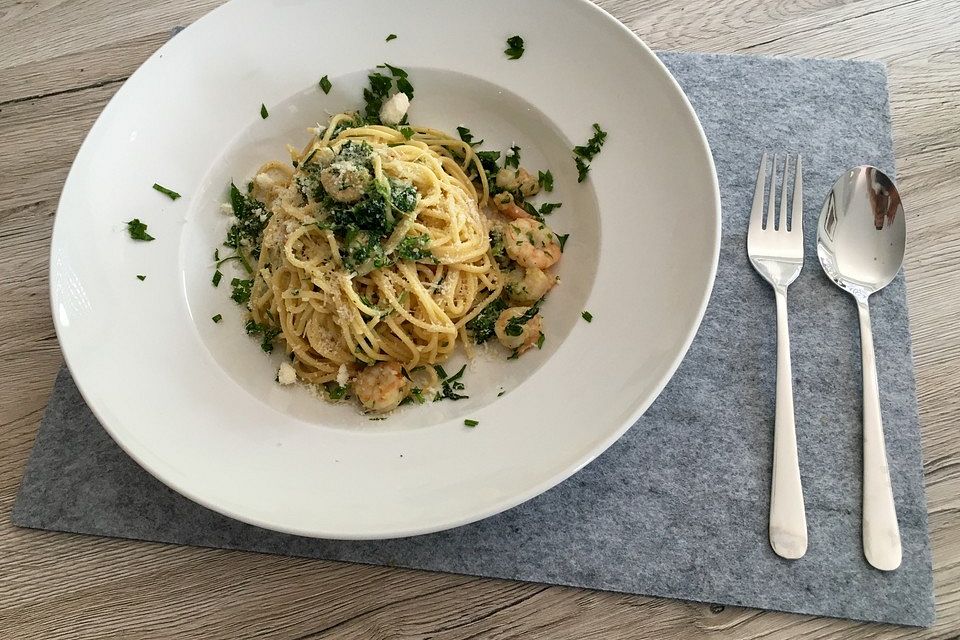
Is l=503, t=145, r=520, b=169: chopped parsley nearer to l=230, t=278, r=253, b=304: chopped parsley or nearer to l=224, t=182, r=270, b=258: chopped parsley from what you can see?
l=224, t=182, r=270, b=258: chopped parsley

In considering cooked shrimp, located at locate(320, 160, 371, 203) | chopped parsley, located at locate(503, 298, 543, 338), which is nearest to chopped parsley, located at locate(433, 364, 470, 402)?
chopped parsley, located at locate(503, 298, 543, 338)

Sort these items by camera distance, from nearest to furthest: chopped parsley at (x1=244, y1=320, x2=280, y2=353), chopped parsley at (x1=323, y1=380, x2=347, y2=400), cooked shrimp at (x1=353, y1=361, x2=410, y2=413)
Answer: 1. cooked shrimp at (x1=353, y1=361, x2=410, y2=413)
2. chopped parsley at (x1=323, y1=380, x2=347, y2=400)
3. chopped parsley at (x1=244, y1=320, x2=280, y2=353)

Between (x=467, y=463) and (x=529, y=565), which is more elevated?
(x=467, y=463)

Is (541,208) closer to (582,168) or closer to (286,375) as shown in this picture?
(582,168)

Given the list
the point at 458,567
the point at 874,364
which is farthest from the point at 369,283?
the point at 874,364

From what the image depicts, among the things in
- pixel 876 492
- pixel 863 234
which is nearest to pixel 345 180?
pixel 863 234

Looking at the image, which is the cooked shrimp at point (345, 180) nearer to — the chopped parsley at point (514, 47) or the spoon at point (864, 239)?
the chopped parsley at point (514, 47)

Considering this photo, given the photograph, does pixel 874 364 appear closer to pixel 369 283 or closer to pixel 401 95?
pixel 369 283
